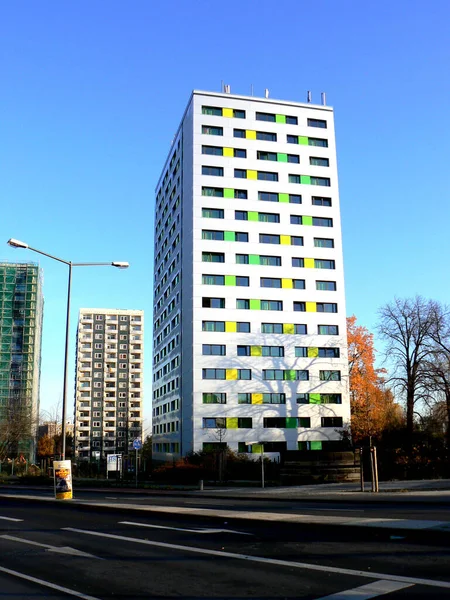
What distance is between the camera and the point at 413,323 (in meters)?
50.8

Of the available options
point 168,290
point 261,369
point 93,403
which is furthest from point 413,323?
point 93,403

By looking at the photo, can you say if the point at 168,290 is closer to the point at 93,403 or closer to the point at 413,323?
the point at 413,323

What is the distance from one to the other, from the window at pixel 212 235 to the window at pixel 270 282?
20.0 feet

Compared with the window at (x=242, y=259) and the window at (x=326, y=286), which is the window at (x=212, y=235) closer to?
the window at (x=242, y=259)

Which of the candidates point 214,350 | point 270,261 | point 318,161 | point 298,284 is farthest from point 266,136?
point 214,350

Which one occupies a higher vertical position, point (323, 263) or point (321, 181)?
point (321, 181)

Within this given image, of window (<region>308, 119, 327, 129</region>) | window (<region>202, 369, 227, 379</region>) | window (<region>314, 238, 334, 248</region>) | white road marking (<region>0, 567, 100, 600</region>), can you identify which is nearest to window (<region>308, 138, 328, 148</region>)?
window (<region>308, 119, 327, 129</region>)

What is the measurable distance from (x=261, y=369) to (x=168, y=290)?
20047 mm

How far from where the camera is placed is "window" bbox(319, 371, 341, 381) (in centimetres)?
6250

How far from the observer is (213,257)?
203 ft

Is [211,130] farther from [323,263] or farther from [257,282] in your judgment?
[323,263]

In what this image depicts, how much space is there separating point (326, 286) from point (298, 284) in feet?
10.9

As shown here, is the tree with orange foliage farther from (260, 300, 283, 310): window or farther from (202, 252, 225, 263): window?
(202, 252, 225, 263): window

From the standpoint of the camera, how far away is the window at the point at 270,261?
63.1 m
